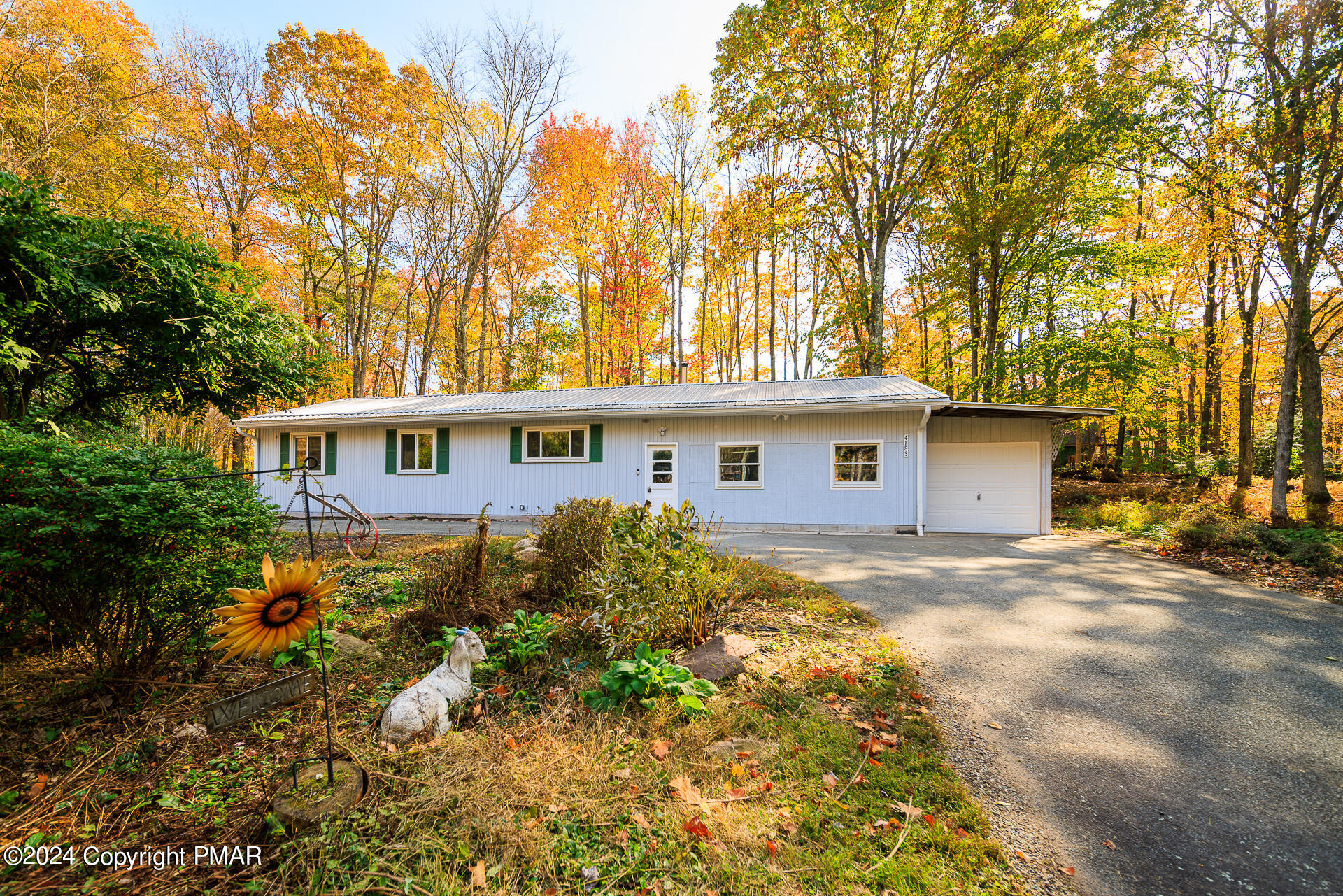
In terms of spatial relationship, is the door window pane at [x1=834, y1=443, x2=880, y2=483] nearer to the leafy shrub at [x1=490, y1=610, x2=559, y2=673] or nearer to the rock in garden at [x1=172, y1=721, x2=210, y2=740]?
the leafy shrub at [x1=490, y1=610, x2=559, y2=673]

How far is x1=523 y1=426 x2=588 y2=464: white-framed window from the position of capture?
→ 37.4 ft

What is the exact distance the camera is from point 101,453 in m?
2.52

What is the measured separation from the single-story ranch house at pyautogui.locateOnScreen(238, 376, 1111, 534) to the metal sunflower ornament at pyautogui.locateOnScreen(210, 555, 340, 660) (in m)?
8.67

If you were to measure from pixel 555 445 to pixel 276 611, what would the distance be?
10.1 metres

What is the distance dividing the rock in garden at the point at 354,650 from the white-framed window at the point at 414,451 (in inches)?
378

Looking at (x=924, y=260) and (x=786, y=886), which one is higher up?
(x=924, y=260)

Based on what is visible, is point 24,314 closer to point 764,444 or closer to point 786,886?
point 786,886

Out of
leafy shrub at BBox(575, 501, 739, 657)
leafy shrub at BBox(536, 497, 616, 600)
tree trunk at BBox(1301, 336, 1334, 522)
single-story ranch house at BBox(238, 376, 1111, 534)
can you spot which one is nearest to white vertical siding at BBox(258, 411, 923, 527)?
single-story ranch house at BBox(238, 376, 1111, 534)

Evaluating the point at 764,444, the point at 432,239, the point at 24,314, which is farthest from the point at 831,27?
the point at 24,314

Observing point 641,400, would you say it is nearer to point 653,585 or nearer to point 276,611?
point 653,585

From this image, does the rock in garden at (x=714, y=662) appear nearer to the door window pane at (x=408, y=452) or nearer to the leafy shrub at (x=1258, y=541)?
the leafy shrub at (x=1258, y=541)

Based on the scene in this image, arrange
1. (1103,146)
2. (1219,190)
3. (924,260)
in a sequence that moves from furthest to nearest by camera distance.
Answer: (924,260)
(1103,146)
(1219,190)

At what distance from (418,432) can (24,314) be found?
8.27m

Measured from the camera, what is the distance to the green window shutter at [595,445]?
11.2 meters
